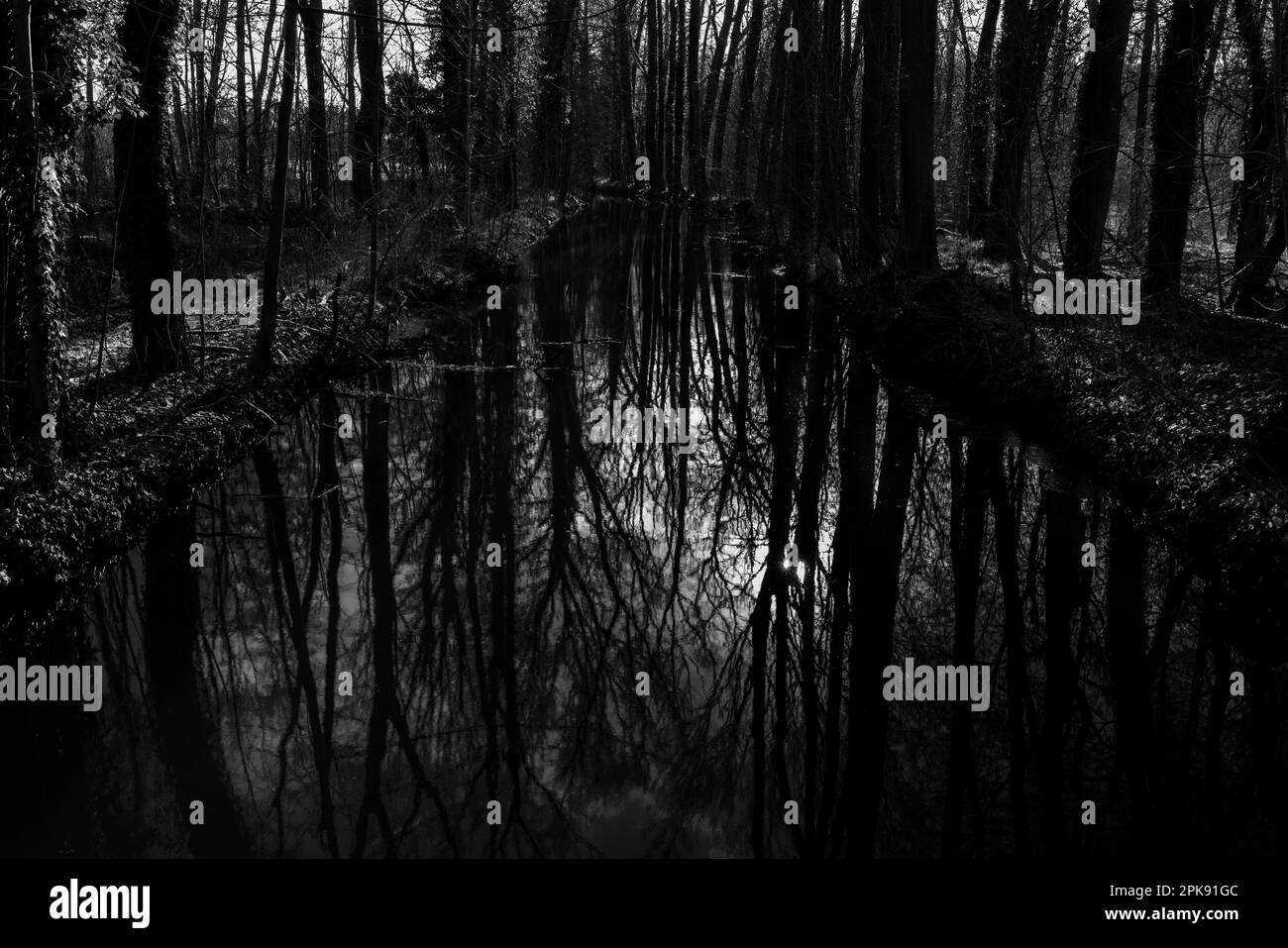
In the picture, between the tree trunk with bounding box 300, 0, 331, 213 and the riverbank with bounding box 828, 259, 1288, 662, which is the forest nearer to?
the riverbank with bounding box 828, 259, 1288, 662

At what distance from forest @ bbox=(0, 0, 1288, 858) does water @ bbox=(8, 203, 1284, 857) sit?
30 millimetres

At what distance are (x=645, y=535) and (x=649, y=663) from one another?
7.19 feet

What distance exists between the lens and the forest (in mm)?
4578

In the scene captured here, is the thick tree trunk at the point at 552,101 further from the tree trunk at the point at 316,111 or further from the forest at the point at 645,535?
the forest at the point at 645,535

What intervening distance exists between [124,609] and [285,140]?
20.8 ft

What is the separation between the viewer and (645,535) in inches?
316

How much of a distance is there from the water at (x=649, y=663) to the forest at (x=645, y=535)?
0.10ft

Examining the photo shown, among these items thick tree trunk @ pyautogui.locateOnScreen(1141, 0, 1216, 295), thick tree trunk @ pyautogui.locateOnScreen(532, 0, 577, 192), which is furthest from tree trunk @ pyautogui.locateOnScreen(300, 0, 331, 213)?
thick tree trunk @ pyautogui.locateOnScreen(1141, 0, 1216, 295)

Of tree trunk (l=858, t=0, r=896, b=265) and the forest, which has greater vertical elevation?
tree trunk (l=858, t=0, r=896, b=265)

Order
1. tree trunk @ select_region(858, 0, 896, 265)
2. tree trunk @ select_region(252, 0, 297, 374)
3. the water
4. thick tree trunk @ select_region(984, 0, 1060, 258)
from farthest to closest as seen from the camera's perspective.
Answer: tree trunk @ select_region(858, 0, 896, 265)
tree trunk @ select_region(252, 0, 297, 374)
thick tree trunk @ select_region(984, 0, 1060, 258)
the water

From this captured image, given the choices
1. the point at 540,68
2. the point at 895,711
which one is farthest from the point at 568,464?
the point at 540,68

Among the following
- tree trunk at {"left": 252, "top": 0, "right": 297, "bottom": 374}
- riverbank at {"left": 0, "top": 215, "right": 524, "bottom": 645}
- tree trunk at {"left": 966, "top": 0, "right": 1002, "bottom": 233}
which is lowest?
riverbank at {"left": 0, "top": 215, "right": 524, "bottom": 645}

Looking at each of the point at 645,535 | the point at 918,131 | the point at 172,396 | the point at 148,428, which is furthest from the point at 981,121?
the point at 148,428

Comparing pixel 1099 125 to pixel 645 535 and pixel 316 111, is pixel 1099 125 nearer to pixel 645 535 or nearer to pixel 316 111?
pixel 645 535
